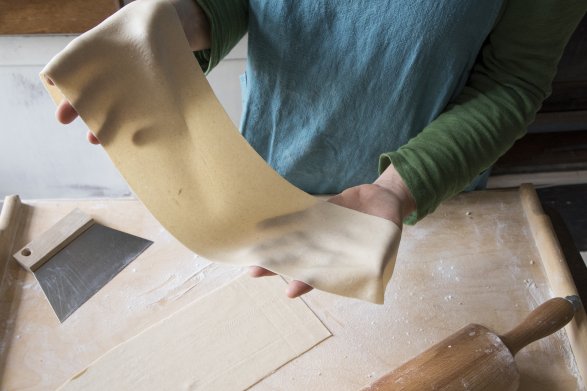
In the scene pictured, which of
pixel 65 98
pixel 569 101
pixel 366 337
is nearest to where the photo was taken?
pixel 65 98

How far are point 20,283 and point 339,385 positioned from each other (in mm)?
425

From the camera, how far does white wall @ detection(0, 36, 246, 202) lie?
1.05 metres

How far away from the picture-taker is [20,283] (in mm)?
656

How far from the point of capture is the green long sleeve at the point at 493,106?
0.54m

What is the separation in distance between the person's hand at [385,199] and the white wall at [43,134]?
0.61m

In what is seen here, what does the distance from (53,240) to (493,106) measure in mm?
591

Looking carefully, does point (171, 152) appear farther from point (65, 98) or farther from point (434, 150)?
point (434, 150)

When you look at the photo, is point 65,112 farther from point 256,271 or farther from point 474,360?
point 474,360

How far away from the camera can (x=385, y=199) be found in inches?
22.2

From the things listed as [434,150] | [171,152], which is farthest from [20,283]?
[434,150]

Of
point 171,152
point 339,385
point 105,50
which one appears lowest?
point 339,385

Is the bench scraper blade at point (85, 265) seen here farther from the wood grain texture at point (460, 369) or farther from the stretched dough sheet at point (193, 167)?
the wood grain texture at point (460, 369)

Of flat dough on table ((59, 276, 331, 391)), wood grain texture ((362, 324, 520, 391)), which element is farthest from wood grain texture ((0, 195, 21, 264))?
wood grain texture ((362, 324, 520, 391))

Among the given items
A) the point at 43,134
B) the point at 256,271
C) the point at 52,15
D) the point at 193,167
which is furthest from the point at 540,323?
the point at 43,134
